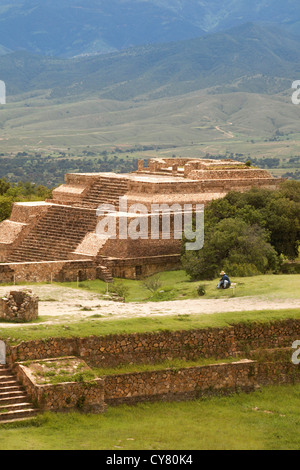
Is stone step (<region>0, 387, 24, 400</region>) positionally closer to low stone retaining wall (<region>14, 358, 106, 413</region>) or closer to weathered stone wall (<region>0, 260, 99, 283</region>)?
low stone retaining wall (<region>14, 358, 106, 413</region>)

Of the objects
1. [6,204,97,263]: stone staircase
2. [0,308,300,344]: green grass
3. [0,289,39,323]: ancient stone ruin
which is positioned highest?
[6,204,97,263]: stone staircase

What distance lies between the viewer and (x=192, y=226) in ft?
108

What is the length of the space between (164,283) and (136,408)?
40.2 feet

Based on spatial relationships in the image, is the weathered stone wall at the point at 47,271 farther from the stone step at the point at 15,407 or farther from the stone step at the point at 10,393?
the stone step at the point at 15,407

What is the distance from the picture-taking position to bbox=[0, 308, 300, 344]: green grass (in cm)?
1898

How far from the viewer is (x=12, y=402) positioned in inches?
698

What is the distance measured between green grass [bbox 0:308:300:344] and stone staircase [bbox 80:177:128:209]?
49.5 feet

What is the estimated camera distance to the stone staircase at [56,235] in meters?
33.9

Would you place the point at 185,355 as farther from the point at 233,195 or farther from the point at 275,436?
the point at 233,195

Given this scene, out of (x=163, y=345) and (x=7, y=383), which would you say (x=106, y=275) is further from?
(x=7, y=383)

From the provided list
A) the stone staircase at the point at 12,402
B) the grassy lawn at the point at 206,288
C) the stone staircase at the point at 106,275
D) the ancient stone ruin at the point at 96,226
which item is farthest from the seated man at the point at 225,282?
the stone staircase at the point at 12,402

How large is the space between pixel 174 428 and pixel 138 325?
3021 millimetres

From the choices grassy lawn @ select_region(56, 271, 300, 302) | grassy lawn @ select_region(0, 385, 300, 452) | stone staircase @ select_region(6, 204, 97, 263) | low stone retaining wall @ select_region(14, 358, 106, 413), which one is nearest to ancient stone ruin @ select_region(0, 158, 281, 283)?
stone staircase @ select_region(6, 204, 97, 263)

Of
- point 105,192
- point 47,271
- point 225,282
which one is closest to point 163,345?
point 225,282
